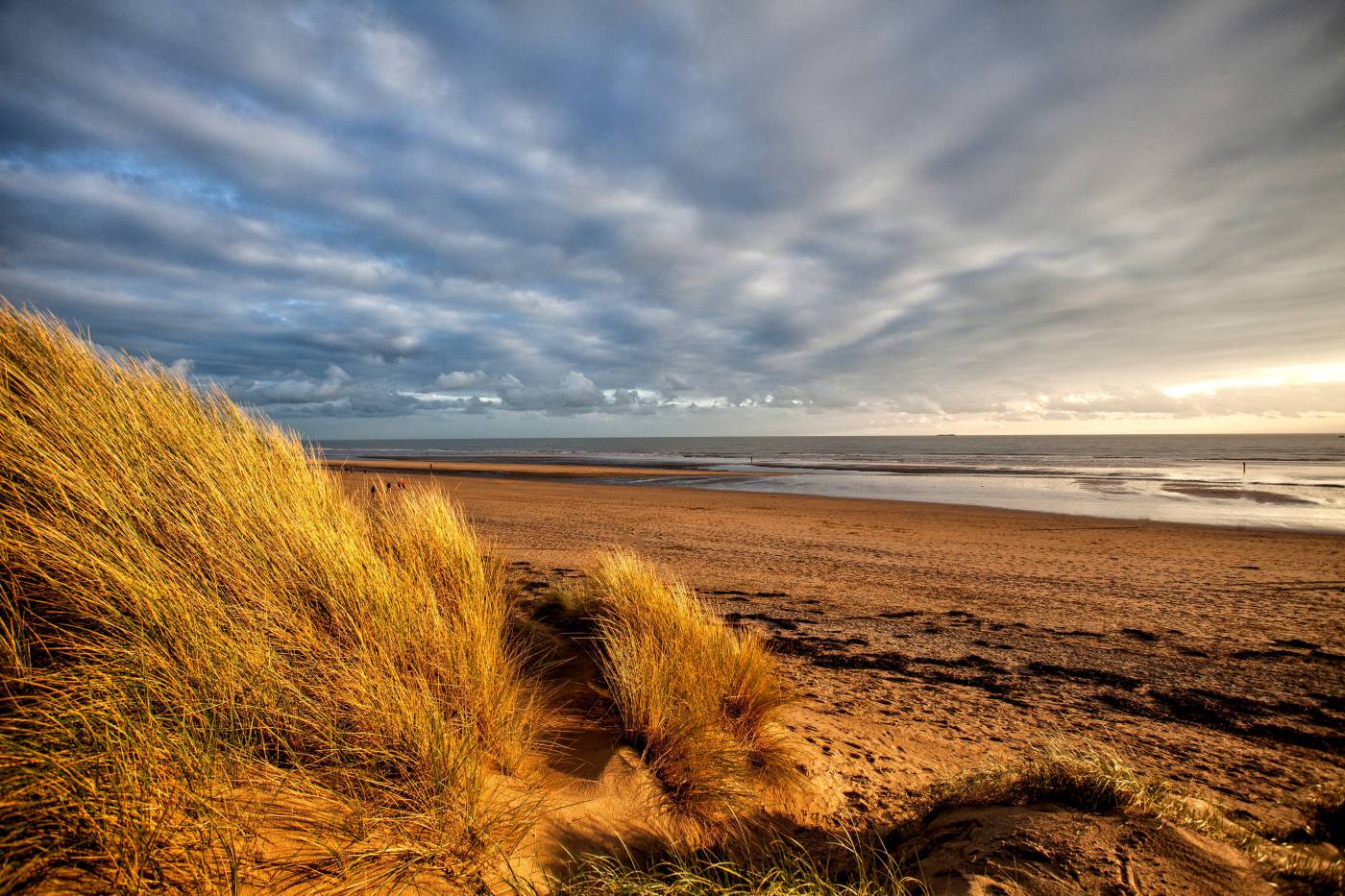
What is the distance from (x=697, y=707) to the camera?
3.54 m

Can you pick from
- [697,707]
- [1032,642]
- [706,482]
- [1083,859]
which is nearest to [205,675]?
[697,707]

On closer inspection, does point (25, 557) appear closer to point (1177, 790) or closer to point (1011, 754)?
point (1011, 754)

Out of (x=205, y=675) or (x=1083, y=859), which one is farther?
(x=205, y=675)

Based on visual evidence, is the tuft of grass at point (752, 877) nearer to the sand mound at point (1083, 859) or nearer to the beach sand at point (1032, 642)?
the sand mound at point (1083, 859)

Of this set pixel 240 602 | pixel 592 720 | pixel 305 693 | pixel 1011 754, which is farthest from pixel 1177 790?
pixel 240 602

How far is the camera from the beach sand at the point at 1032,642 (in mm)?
3920

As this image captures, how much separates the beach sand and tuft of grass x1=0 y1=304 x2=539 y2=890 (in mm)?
2278

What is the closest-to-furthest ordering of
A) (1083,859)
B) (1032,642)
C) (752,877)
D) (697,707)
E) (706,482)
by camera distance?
(1083,859)
(752,877)
(697,707)
(1032,642)
(706,482)

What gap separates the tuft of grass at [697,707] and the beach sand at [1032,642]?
1.41 feet

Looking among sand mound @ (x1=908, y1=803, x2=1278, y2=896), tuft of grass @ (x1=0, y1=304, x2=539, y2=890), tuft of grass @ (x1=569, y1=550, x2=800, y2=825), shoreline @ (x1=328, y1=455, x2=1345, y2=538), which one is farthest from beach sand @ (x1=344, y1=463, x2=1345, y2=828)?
tuft of grass @ (x1=0, y1=304, x2=539, y2=890)

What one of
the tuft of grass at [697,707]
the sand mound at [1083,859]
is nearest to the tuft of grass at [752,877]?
the sand mound at [1083,859]

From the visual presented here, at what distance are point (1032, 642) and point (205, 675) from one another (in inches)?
300

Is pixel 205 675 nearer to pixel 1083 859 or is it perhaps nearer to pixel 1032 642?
pixel 1083 859

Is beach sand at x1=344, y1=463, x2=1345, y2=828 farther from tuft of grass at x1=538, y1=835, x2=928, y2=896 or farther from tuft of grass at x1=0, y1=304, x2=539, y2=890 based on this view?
tuft of grass at x1=0, y1=304, x2=539, y2=890
